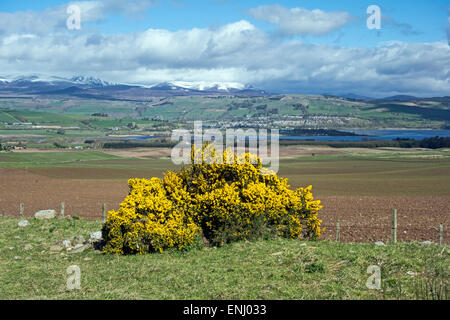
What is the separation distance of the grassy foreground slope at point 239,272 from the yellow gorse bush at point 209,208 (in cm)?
77

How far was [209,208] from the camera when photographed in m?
17.8

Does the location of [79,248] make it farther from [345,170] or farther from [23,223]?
[345,170]

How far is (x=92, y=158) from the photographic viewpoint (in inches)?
4114

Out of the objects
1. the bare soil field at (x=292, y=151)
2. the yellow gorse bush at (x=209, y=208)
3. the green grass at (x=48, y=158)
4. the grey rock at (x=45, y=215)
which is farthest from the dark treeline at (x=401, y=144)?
the yellow gorse bush at (x=209, y=208)

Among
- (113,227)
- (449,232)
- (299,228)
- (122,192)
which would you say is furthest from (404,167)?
(113,227)

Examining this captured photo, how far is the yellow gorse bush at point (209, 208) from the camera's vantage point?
54.9 ft

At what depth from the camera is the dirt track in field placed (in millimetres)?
24255

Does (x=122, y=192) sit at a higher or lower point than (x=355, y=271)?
lower

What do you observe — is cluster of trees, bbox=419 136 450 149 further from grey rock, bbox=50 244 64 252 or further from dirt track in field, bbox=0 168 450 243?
grey rock, bbox=50 244 64 252

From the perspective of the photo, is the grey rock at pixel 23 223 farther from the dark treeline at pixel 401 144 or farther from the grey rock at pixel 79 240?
the dark treeline at pixel 401 144

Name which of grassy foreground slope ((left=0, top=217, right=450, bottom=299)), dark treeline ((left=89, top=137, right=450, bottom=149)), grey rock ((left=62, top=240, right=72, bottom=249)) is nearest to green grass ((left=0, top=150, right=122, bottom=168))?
dark treeline ((left=89, top=137, right=450, bottom=149))
